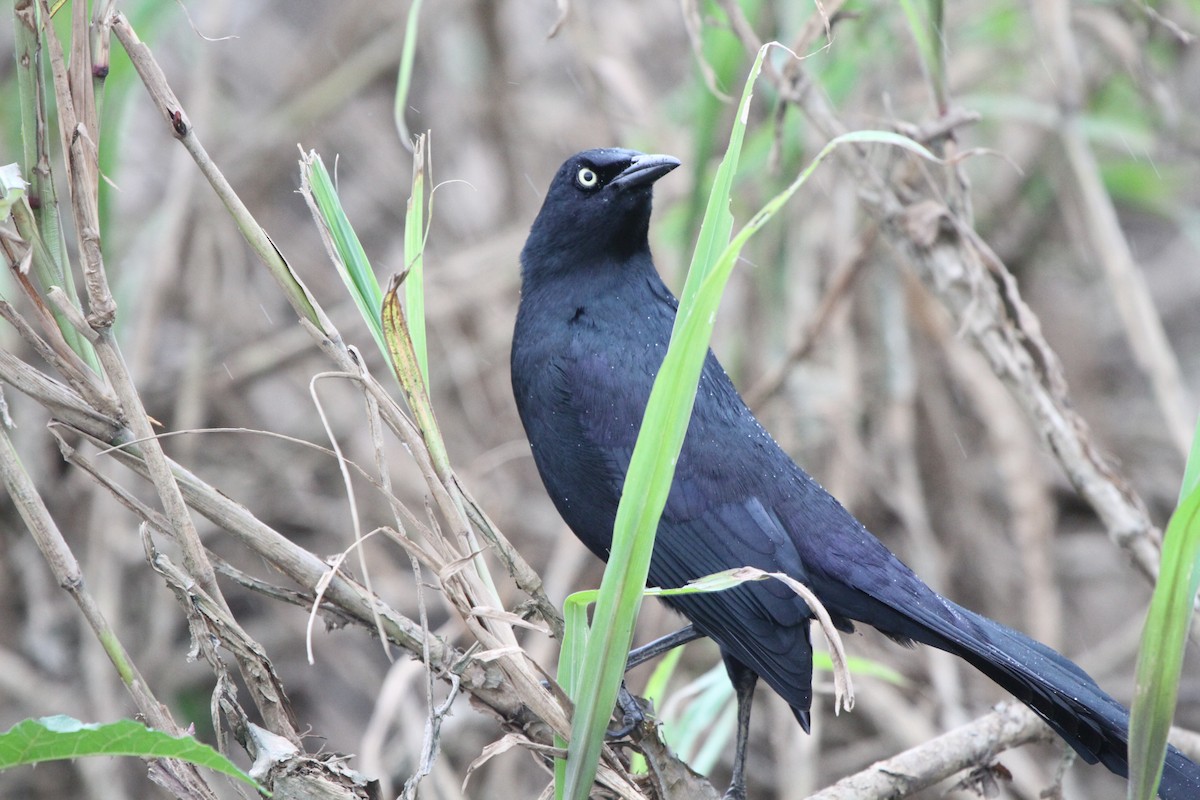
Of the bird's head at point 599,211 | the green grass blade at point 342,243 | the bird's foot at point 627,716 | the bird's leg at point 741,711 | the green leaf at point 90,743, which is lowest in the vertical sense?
the bird's leg at point 741,711

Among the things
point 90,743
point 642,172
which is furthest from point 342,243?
point 642,172

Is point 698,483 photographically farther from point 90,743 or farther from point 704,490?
point 90,743

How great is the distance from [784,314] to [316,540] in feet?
6.60

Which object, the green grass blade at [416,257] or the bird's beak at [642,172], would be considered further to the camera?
the bird's beak at [642,172]

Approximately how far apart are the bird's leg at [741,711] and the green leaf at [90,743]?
134 cm

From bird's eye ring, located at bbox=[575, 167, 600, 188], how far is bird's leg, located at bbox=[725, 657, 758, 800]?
3.86 feet

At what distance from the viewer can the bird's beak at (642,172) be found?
9.04 feet

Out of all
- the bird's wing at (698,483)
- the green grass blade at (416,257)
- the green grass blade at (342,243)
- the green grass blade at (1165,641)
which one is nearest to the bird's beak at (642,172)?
the bird's wing at (698,483)

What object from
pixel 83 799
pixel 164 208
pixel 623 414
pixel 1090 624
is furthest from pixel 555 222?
pixel 1090 624

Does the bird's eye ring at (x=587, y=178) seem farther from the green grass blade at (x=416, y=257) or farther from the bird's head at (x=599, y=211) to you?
the green grass blade at (x=416, y=257)

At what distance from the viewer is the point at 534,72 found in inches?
233

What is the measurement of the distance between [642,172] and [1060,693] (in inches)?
57.2

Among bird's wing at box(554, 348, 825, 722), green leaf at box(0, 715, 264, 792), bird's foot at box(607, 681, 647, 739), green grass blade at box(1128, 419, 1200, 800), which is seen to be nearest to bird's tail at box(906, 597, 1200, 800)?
bird's wing at box(554, 348, 825, 722)

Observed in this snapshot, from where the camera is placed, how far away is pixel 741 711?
2695 mm
